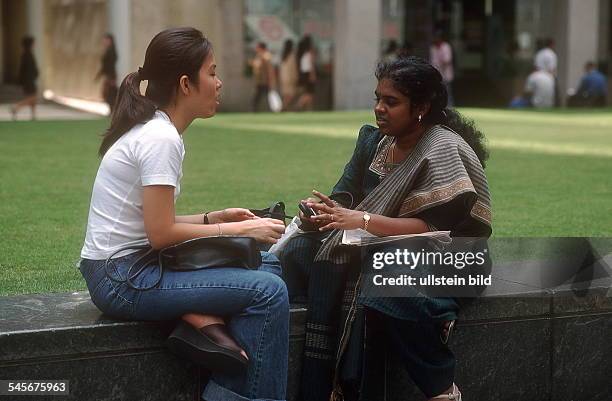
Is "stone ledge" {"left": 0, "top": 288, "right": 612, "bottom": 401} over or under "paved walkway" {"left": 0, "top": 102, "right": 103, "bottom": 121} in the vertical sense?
over

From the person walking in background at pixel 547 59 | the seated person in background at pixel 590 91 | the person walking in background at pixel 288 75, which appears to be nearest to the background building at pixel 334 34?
the person walking in background at pixel 288 75

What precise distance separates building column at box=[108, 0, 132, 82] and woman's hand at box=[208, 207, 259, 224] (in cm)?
2201

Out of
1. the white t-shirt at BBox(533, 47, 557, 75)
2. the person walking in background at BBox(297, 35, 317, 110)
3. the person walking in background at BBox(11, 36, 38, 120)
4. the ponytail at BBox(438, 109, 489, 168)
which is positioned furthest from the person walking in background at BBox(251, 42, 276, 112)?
the ponytail at BBox(438, 109, 489, 168)

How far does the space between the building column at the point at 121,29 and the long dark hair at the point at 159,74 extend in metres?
22.2

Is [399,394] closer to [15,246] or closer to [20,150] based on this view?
[15,246]

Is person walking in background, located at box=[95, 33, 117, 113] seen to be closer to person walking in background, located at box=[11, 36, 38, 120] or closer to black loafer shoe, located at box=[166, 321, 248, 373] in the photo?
person walking in background, located at box=[11, 36, 38, 120]

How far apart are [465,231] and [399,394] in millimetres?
744

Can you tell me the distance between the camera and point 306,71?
26.1 m

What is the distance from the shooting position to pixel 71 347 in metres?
3.79

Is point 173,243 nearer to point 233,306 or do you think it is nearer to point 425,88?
point 233,306

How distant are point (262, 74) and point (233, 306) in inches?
882

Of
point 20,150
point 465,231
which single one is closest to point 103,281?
point 465,231

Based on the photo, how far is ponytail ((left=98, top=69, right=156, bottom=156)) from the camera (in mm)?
3834

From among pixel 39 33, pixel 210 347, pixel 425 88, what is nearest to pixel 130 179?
pixel 210 347
